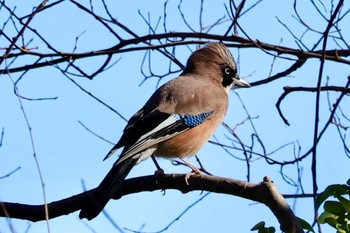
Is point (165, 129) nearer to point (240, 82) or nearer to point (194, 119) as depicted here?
point (194, 119)

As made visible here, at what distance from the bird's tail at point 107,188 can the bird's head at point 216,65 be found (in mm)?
2083

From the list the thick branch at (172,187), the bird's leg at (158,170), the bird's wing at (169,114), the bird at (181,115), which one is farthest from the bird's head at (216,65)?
the thick branch at (172,187)

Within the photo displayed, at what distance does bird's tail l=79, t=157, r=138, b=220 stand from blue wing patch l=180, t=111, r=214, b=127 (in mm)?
977

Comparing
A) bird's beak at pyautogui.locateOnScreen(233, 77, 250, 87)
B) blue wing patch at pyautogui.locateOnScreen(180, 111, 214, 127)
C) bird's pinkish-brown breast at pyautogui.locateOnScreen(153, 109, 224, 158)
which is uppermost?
bird's beak at pyautogui.locateOnScreen(233, 77, 250, 87)

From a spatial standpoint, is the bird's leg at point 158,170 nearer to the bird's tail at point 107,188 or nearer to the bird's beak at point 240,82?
the bird's tail at point 107,188

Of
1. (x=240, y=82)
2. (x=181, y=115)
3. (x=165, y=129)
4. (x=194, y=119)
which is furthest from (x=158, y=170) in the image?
(x=240, y=82)

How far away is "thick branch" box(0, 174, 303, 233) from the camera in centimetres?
431

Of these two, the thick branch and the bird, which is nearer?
the thick branch

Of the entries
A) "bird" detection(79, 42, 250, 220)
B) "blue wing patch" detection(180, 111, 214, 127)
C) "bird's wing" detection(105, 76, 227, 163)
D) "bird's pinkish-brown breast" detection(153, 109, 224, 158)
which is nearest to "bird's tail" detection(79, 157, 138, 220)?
"bird" detection(79, 42, 250, 220)

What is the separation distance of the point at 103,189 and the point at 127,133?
43.8 inches

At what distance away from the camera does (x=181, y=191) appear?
5691 mm

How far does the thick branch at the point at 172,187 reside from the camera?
4309 millimetres

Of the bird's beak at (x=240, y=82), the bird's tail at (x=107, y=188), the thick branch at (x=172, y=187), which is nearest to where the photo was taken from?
the thick branch at (x=172, y=187)

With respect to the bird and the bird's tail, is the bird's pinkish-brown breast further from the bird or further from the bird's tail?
the bird's tail
